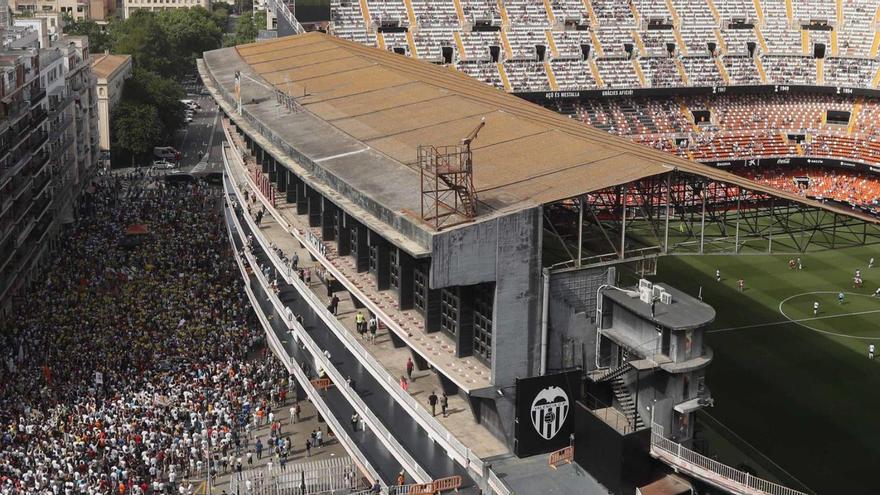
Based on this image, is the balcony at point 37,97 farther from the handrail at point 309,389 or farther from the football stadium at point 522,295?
the handrail at point 309,389

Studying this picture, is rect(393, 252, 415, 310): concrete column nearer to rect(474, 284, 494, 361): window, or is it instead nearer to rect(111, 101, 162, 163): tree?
rect(474, 284, 494, 361): window

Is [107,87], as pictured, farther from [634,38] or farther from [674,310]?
[674,310]

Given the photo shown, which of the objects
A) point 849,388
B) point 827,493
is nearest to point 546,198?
point 827,493

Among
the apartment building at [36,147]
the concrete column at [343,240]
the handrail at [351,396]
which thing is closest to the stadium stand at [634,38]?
the apartment building at [36,147]

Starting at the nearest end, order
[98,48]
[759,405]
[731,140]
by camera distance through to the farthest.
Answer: [759,405], [731,140], [98,48]

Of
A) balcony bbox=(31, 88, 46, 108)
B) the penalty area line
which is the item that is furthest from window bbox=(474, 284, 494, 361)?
balcony bbox=(31, 88, 46, 108)

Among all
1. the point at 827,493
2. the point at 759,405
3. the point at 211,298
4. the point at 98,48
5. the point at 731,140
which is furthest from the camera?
the point at 98,48

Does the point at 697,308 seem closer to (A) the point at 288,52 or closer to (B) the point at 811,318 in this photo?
(B) the point at 811,318
